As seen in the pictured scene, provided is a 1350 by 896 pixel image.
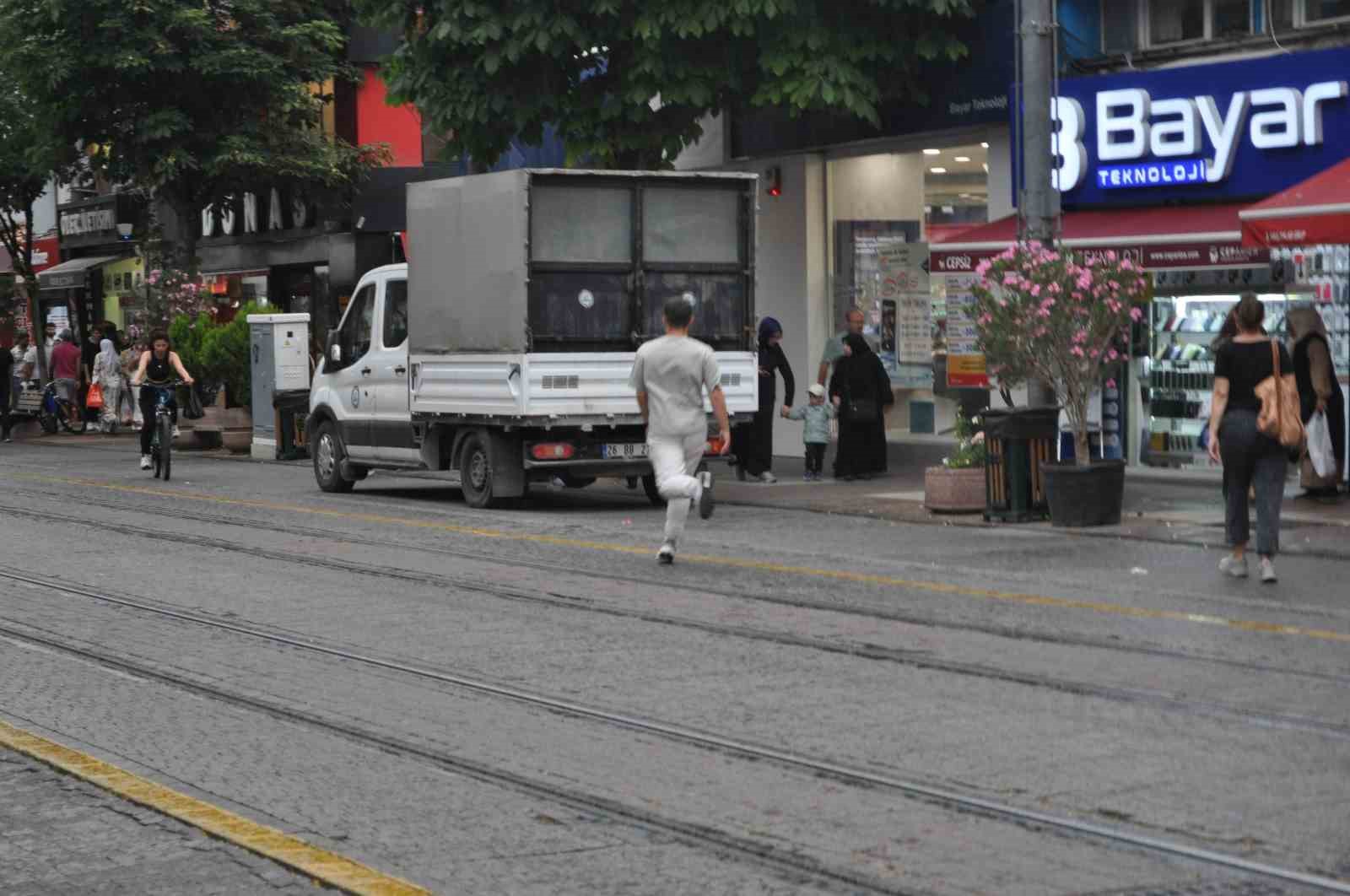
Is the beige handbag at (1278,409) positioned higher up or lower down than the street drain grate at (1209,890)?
higher up

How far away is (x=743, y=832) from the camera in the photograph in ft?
20.9

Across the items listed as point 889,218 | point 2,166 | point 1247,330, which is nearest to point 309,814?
point 1247,330

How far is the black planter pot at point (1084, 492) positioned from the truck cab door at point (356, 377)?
752 centimetres

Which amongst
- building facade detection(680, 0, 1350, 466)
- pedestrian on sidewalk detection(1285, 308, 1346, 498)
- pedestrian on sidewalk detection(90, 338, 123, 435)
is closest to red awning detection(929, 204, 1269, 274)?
building facade detection(680, 0, 1350, 466)

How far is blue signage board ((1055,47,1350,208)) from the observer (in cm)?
1917

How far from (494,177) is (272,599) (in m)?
7.10

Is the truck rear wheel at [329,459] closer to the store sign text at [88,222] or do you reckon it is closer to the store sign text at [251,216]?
the store sign text at [251,216]

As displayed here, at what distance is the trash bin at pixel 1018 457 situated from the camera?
56.1 ft

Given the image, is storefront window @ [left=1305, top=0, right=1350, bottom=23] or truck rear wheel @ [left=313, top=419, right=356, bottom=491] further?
truck rear wheel @ [left=313, top=419, right=356, bottom=491]

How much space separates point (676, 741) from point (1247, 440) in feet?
19.1

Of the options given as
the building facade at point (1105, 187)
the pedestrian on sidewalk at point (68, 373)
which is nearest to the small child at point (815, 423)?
the building facade at point (1105, 187)

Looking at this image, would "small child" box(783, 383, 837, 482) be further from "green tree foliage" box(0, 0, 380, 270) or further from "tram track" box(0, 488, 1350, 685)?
"green tree foliage" box(0, 0, 380, 270)

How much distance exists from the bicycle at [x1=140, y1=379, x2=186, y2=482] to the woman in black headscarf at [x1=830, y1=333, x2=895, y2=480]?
778 cm

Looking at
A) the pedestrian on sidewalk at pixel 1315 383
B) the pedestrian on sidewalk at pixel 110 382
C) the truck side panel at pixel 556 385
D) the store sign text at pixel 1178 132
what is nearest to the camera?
the pedestrian on sidewalk at pixel 1315 383
